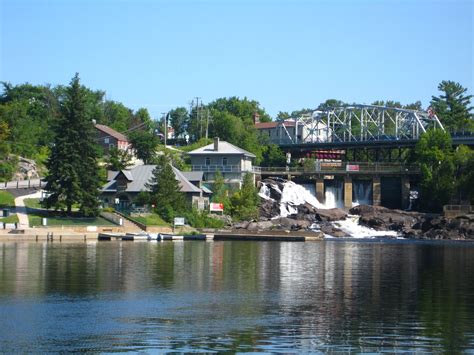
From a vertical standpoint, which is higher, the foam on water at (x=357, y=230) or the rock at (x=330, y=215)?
the rock at (x=330, y=215)

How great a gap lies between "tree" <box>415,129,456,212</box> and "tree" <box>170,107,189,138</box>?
70.9 m

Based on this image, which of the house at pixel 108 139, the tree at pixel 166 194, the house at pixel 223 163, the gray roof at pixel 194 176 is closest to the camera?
the tree at pixel 166 194

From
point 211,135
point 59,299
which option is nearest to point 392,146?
point 211,135

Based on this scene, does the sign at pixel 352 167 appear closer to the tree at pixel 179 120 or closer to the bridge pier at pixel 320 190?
the bridge pier at pixel 320 190

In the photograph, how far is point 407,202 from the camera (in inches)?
5022

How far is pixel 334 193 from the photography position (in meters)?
130

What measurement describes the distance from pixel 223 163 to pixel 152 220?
31.5m

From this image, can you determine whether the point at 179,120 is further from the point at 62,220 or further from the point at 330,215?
the point at 62,220

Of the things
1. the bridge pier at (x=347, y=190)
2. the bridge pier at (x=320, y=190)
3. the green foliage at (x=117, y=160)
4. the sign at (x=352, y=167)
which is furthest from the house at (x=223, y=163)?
the sign at (x=352, y=167)

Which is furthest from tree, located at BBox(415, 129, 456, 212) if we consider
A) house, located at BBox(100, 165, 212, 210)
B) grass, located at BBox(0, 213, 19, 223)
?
grass, located at BBox(0, 213, 19, 223)

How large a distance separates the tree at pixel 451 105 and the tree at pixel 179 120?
5061 cm

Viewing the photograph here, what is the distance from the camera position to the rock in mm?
114125

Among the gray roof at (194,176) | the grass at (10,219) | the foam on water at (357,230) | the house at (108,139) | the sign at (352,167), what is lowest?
the foam on water at (357,230)

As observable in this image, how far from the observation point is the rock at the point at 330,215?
114125mm
